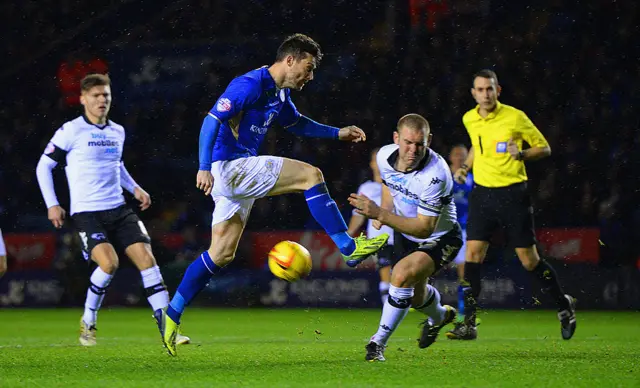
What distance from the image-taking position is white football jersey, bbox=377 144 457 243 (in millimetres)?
6562

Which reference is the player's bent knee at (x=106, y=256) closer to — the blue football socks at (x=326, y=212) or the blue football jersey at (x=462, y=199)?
the blue football socks at (x=326, y=212)

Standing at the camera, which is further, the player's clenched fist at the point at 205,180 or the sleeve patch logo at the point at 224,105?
the sleeve patch logo at the point at 224,105

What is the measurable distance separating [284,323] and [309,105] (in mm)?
7063

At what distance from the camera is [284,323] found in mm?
11094

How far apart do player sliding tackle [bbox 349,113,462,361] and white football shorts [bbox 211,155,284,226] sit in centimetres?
73

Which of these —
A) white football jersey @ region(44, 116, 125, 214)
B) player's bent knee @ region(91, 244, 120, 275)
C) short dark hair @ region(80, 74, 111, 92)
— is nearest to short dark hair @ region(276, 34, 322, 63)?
short dark hair @ region(80, 74, 111, 92)

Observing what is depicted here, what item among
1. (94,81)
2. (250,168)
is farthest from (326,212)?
(94,81)

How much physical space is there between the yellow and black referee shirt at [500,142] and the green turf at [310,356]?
54.0 inches

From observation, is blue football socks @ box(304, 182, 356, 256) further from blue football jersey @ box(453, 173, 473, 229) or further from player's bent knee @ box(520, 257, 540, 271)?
blue football jersey @ box(453, 173, 473, 229)

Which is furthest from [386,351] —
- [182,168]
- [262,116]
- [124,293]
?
[182,168]

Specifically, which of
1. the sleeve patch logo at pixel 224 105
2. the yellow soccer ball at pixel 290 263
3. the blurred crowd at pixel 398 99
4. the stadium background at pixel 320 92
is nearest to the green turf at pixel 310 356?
the yellow soccer ball at pixel 290 263

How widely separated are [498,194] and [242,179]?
2.82 metres

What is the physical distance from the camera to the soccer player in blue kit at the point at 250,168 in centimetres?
654

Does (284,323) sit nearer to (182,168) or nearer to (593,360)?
(593,360)
